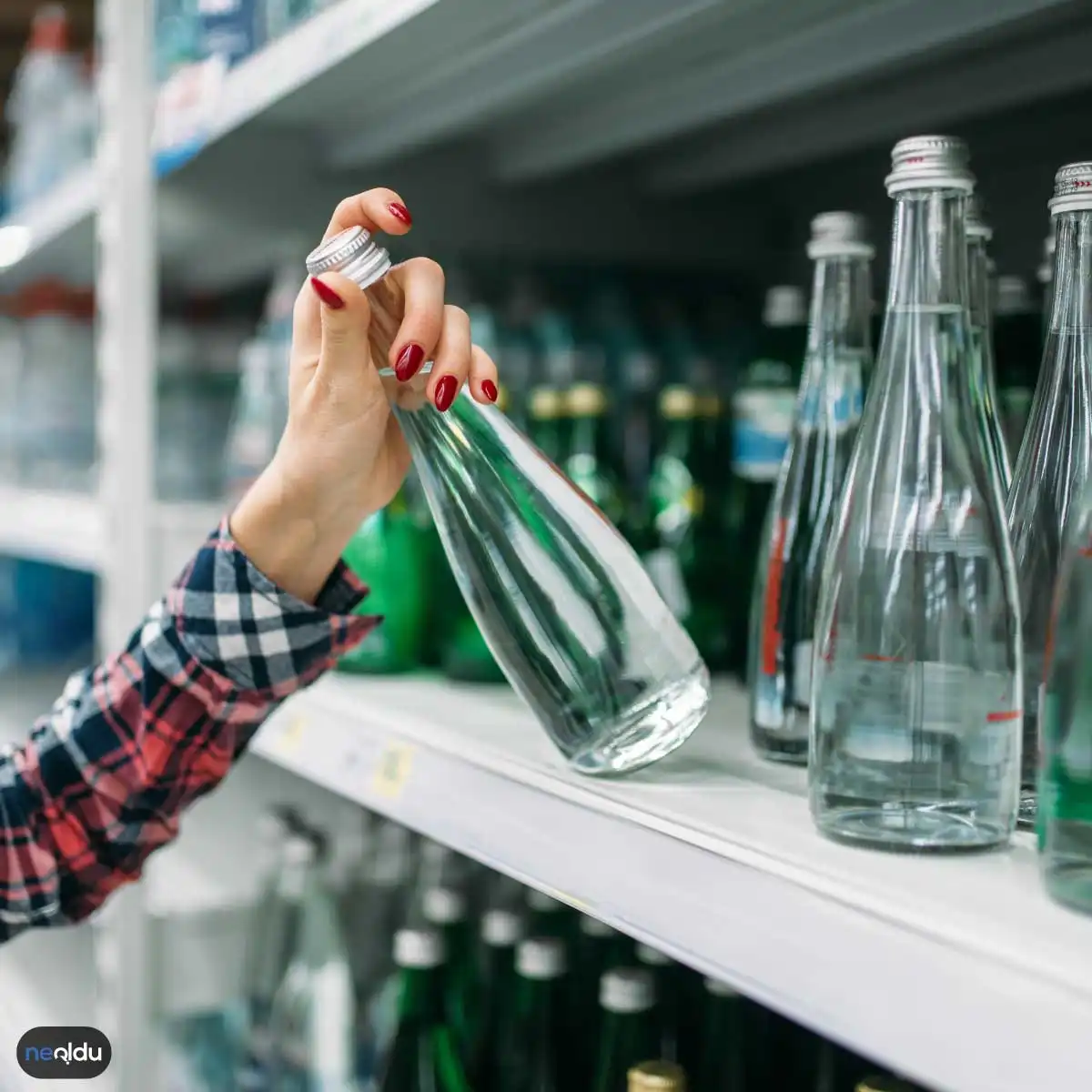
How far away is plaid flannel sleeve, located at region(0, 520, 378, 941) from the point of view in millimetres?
894

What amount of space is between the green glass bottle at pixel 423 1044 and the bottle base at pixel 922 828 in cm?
64

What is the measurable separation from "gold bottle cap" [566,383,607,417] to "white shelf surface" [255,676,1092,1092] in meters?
0.34

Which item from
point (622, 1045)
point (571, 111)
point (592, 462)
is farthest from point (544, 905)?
point (571, 111)

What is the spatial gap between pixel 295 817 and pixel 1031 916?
3.48 ft

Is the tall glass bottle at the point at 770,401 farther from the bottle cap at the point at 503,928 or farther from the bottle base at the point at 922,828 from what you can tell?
the bottle base at the point at 922,828

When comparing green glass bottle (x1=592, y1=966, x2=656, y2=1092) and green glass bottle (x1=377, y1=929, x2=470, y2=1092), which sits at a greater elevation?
green glass bottle (x1=592, y1=966, x2=656, y2=1092)

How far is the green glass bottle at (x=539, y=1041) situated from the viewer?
3.55 ft

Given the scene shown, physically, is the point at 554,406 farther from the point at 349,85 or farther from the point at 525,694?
the point at 525,694

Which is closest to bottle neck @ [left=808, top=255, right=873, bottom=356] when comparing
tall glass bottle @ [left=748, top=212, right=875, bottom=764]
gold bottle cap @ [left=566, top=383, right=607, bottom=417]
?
tall glass bottle @ [left=748, top=212, right=875, bottom=764]

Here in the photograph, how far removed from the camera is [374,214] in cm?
73

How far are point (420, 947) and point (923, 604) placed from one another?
0.64 metres

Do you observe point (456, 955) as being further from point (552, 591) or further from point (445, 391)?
point (445, 391)

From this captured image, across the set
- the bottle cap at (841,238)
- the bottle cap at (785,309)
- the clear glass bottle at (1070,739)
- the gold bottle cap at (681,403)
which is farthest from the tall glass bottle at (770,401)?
the clear glass bottle at (1070,739)

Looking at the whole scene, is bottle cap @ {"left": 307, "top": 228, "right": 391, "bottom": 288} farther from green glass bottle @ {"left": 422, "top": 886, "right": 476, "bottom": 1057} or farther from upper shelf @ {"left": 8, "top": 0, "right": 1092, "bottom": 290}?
Result: green glass bottle @ {"left": 422, "top": 886, "right": 476, "bottom": 1057}
